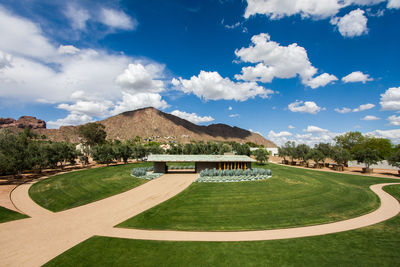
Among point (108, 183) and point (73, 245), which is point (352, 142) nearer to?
point (108, 183)

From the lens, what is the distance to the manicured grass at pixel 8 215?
14.5 m

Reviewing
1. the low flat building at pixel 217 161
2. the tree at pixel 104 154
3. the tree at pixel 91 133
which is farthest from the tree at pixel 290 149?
the tree at pixel 91 133

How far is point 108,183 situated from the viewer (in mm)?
25859

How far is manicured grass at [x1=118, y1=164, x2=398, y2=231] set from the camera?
44.1ft

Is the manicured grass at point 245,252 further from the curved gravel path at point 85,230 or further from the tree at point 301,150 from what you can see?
the tree at point 301,150

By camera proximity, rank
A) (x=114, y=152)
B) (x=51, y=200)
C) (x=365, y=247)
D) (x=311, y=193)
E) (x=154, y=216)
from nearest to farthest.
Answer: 1. (x=365, y=247)
2. (x=154, y=216)
3. (x=51, y=200)
4. (x=311, y=193)
5. (x=114, y=152)

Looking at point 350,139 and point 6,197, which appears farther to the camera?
point 350,139

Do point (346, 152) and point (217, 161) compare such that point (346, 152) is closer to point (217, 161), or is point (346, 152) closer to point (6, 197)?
point (217, 161)

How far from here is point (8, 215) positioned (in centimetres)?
1507

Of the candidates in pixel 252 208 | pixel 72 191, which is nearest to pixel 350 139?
pixel 252 208

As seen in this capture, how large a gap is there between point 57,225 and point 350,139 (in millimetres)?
98858

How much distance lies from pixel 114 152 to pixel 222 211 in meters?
39.7

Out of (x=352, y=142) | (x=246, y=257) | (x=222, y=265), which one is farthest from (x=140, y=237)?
(x=352, y=142)

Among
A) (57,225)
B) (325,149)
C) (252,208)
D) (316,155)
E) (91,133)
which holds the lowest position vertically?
(57,225)
